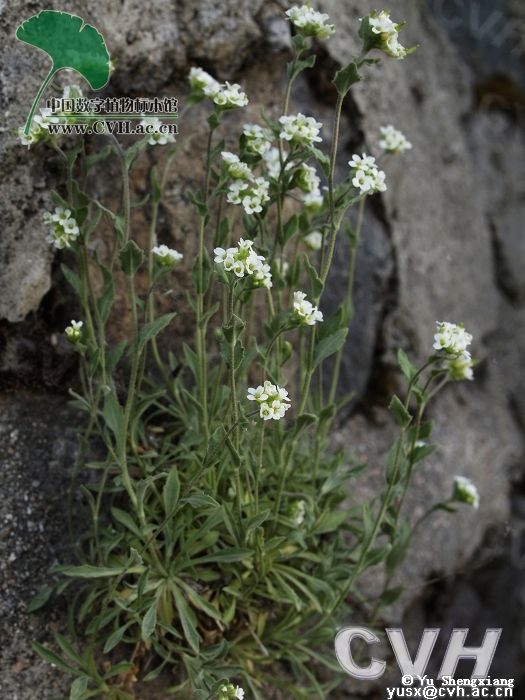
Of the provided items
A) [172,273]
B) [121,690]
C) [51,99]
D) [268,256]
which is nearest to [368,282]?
[172,273]

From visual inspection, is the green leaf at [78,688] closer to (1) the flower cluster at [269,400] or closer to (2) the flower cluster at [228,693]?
(2) the flower cluster at [228,693]

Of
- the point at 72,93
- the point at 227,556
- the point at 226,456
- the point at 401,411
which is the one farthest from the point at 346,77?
the point at 227,556

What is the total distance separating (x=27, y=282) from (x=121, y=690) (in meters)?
0.91

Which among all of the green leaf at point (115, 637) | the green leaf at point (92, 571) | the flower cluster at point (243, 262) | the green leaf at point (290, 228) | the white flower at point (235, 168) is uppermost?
the white flower at point (235, 168)

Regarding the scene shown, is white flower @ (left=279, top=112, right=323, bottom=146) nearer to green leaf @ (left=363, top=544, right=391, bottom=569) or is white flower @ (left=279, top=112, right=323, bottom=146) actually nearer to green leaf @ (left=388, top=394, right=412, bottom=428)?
green leaf @ (left=388, top=394, right=412, bottom=428)

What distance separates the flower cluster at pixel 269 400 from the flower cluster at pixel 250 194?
37cm

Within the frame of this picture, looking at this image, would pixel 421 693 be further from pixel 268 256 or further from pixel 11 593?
pixel 268 256

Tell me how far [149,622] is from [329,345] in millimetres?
649

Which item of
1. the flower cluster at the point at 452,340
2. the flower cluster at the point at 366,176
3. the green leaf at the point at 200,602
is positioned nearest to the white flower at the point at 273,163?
the flower cluster at the point at 366,176

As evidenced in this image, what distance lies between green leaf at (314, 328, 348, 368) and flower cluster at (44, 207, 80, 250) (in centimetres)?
55

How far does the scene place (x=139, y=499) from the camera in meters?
1.78

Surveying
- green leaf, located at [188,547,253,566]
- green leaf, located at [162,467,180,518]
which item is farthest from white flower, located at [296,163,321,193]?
green leaf, located at [188,547,253,566]

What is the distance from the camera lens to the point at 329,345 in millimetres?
1805

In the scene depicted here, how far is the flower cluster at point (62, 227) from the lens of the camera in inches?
71.0
